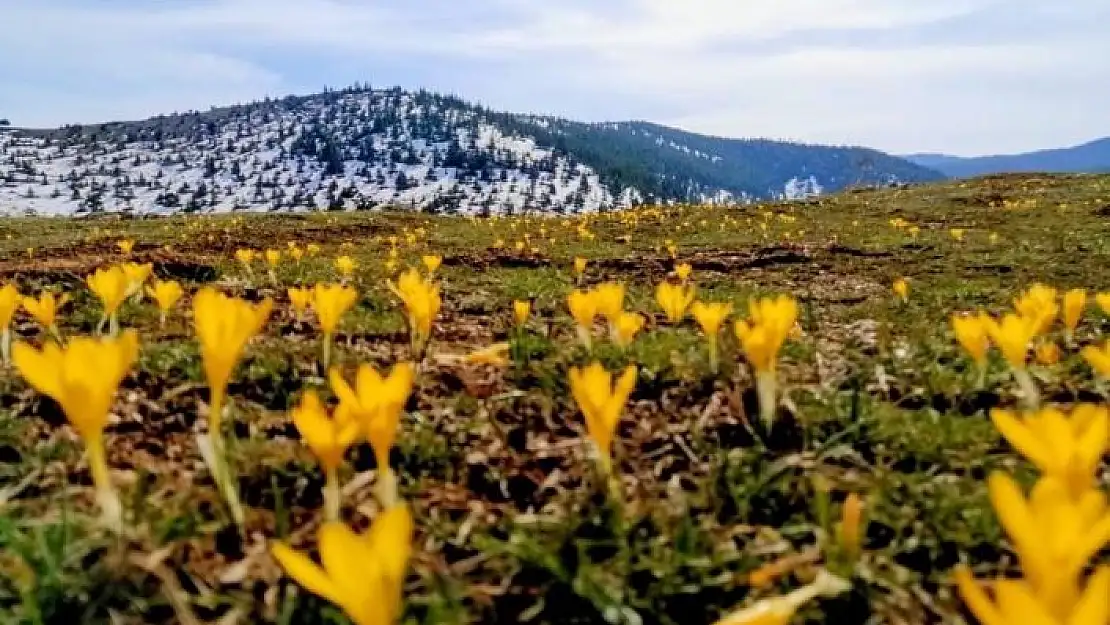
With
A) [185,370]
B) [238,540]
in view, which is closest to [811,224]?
[185,370]

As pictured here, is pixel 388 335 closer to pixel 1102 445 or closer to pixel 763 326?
pixel 763 326

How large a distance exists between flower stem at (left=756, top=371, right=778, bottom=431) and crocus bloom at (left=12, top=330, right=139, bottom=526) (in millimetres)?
1984

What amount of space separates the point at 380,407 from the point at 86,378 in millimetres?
700

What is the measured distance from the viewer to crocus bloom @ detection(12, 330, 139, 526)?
83.9 inches

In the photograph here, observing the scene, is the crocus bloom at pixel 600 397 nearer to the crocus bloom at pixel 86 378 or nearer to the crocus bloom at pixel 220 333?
the crocus bloom at pixel 220 333

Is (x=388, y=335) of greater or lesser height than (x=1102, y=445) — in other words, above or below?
below

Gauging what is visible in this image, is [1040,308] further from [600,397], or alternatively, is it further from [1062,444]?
[600,397]

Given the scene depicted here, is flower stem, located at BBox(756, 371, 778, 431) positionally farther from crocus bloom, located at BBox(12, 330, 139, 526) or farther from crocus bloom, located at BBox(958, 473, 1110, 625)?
crocus bloom, located at BBox(12, 330, 139, 526)

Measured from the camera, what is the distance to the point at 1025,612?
1.12 meters

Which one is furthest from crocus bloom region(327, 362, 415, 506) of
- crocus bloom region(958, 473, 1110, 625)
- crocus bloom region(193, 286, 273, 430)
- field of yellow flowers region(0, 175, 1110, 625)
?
crocus bloom region(958, 473, 1110, 625)

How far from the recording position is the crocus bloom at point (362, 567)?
1.45 metres

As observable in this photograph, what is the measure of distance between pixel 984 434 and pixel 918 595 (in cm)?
127

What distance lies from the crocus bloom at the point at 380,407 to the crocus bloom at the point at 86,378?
53cm

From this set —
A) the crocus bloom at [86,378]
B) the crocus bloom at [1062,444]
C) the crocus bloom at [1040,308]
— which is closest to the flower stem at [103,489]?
the crocus bloom at [86,378]
